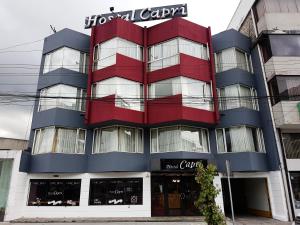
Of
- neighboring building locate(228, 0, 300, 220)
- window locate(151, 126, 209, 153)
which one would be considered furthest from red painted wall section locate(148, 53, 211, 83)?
neighboring building locate(228, 0, 300, 220)

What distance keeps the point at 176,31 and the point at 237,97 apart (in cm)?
685

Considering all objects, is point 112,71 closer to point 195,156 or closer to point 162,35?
point 162,35

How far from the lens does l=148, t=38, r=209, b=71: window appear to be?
19.1 metres

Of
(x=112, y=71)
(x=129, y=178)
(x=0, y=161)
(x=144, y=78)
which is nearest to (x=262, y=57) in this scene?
(x=144, y=78)

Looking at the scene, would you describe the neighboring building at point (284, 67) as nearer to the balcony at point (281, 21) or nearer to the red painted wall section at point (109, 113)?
the balcony at point (281, 21)

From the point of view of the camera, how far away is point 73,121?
18781 mm

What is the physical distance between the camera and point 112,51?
19.2 metres

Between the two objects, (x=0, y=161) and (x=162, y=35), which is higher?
(x=162, y=35)

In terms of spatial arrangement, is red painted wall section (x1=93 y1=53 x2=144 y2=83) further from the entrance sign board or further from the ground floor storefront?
the ground floor storefront

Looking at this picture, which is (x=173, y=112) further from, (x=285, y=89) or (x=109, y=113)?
(x=285, y=89)

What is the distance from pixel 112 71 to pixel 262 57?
38.9 feet

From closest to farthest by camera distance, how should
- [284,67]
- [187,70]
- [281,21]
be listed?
[284,67]
[187,70]
[281,21]

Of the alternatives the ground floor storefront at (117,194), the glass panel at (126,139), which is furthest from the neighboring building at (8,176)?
the glass panel at (126,139)

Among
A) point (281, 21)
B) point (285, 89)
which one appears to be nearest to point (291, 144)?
point (285, 89)
